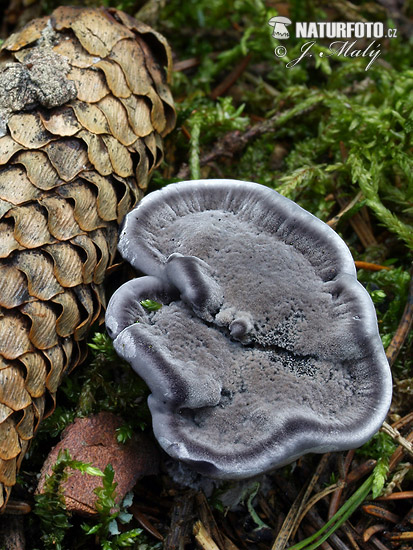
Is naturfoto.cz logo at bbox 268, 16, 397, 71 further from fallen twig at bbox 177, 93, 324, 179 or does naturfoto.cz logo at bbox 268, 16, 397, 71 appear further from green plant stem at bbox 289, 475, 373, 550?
green plant stem at bbox 289, 475, 373, 550

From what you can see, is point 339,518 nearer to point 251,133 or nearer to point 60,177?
point 60,177

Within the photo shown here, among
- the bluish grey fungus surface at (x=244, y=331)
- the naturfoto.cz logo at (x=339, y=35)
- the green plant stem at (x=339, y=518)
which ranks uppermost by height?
the naturfoto.cz logo at (x=339, y=35)

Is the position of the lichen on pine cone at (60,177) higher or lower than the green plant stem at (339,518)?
higher

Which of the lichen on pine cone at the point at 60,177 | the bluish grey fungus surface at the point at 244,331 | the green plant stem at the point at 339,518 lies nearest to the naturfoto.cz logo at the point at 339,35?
the lichen on pine cone at the point at 60,177

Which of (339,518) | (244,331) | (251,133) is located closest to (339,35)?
(251,133)

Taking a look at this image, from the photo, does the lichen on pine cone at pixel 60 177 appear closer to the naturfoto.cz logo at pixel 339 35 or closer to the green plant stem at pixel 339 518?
the green plant stem at pixel 339 518

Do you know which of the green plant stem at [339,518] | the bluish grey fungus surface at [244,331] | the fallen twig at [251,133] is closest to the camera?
the bluish grey fungus surface at [244,331]
